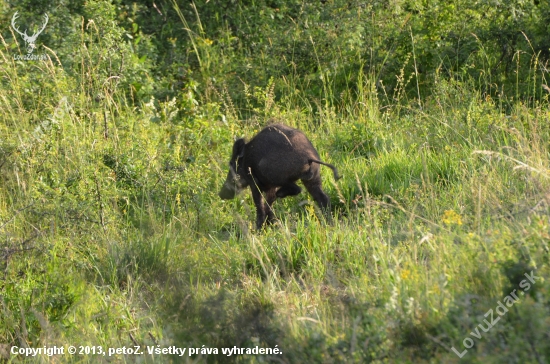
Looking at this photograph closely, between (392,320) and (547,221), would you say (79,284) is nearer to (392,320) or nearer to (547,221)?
(392,320)

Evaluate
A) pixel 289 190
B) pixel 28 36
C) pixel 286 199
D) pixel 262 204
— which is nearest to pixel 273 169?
pixel 289 190

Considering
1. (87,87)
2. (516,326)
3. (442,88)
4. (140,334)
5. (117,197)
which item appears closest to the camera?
(516,326)

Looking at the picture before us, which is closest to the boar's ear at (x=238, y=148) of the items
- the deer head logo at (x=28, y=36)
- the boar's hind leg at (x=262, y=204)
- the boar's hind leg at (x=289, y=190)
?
the boar's hind leg at (x=262, y=204)

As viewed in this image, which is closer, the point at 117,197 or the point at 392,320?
the point at 392,320

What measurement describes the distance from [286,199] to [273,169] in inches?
27.5

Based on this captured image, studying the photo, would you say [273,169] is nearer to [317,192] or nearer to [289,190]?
[289,190]

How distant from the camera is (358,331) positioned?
3441 millimetres

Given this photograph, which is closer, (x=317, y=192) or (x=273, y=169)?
(x=273, y=169)

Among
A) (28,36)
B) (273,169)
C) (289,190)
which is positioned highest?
(28,36)

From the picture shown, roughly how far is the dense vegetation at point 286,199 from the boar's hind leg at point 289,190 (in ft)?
0.56

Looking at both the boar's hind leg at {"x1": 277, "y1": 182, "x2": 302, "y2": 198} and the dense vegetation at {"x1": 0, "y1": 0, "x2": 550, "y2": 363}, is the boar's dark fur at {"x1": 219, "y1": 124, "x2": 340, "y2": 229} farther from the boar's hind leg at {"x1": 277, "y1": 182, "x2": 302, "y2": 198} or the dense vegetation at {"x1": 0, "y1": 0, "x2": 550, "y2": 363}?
the dense vegetation at {"x1": 0, "y1": 0, "x2": 550, "y2": 363}

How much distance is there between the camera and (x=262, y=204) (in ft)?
20.0

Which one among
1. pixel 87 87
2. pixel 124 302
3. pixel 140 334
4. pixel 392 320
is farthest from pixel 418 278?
pixel 87 87

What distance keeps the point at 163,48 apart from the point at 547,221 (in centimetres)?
690
